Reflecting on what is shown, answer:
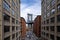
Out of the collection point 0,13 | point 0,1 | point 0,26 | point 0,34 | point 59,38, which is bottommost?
point 59,38

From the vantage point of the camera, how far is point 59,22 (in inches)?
1304

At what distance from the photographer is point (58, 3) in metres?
33.4

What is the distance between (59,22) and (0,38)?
17597 mm

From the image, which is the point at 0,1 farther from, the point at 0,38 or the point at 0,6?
the point at 0,38

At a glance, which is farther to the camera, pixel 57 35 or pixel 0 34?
pixel 57 35

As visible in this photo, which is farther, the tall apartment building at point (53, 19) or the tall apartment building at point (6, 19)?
the tall apartment building at point (53, 19)

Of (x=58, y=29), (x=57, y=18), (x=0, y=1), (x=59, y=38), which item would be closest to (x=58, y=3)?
(x=57, y=18)

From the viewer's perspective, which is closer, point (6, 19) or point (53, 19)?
point (6, 19)

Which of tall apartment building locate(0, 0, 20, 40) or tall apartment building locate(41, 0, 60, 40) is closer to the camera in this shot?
tall apartment building locate(0, 0, 20, 40)

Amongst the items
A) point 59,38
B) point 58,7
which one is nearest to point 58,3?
point 58,7

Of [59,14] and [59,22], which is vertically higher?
[59,14]

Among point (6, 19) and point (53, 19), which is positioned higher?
point (53, 19)

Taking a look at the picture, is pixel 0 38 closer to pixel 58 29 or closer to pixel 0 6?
pixel 0 6

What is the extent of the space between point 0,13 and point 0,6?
4.53ft
